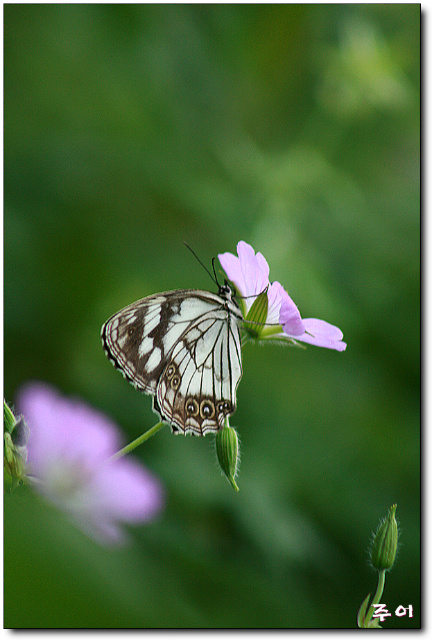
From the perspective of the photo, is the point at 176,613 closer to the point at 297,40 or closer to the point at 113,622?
the point at 113,622

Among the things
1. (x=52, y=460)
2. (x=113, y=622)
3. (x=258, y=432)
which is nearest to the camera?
(x=113, y=622)

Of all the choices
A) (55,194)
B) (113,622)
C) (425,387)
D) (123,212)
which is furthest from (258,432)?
(113,622)

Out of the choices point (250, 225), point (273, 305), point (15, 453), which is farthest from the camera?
point (250, 225)

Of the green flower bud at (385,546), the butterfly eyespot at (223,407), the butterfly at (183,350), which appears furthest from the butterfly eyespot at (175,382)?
the green flower bud at (385,546)

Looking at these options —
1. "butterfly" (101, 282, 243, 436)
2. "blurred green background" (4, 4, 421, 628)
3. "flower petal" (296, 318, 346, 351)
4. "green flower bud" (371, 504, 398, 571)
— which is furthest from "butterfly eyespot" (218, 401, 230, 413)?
"blurred green background" (4, 4, 421, 628)

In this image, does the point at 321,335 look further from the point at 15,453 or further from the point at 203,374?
the point at 15,453

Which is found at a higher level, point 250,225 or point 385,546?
point 250,225

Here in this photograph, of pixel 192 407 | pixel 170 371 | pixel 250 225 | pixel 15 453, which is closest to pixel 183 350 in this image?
pixel 170 371
